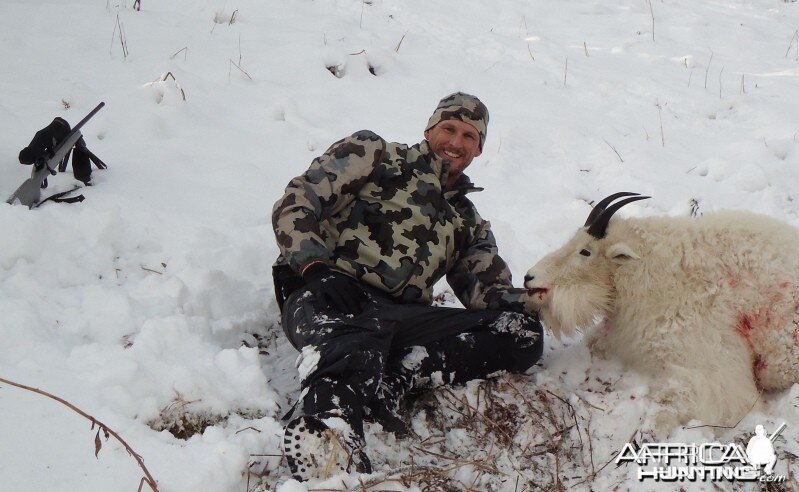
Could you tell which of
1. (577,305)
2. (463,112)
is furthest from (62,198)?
(577,305)

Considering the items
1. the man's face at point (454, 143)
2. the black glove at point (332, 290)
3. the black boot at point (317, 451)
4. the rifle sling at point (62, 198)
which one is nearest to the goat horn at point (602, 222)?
the man's face at point (454, 143)

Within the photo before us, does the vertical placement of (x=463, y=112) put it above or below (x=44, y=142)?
above

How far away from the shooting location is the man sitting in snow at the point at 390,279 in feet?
10.5

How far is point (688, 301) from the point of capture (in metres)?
3.55

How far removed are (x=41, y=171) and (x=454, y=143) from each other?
2784mm

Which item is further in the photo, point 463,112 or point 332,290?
point 463,112

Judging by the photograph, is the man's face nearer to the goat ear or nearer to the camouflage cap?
the camouflage cap

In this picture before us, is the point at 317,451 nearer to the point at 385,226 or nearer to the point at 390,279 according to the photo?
the point at 390,279

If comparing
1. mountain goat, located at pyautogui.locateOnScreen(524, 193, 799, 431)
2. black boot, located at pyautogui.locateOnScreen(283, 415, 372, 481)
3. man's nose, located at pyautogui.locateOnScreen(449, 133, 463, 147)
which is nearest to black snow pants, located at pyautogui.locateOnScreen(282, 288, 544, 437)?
black boot, located at pyautogui.locateOnScreen(283, 415, 372, 481)

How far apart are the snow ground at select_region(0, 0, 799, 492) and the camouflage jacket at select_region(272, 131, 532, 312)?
646mm

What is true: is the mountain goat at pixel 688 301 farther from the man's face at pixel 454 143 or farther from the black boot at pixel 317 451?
the black boot at pixel 317 451

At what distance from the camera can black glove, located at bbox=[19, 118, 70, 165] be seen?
4.31m

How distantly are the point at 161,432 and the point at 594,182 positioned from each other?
4382 millimetres

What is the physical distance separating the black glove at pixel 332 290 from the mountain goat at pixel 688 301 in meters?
1.12
